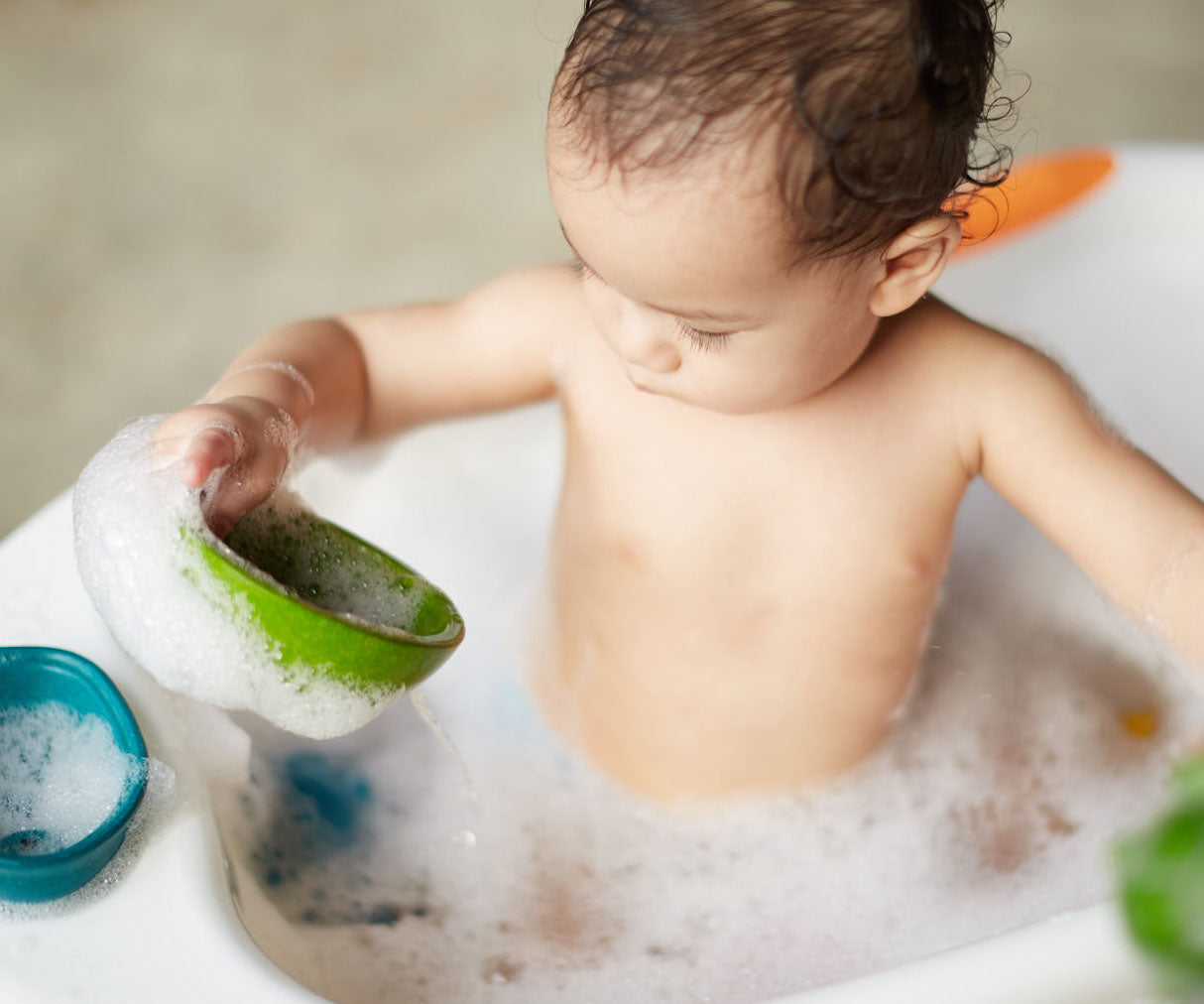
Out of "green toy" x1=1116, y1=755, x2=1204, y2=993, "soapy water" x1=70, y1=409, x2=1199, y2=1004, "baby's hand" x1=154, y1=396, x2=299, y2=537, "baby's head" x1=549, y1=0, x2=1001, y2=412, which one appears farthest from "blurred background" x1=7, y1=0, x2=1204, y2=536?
"green toy" x1=1116, y1=755, x2=1204, y2=993

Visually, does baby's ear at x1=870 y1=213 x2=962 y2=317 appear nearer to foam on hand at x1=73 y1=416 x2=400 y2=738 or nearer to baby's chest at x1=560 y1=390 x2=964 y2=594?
baby's chest at x1=560 y1=390 x2=964 y2=594

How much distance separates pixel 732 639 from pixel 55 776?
0.41m

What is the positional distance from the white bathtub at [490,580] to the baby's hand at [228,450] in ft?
0.39

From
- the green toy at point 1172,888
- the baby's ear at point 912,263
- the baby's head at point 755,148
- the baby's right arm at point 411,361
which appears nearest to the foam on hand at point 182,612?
the baby's right arm at point 411,361

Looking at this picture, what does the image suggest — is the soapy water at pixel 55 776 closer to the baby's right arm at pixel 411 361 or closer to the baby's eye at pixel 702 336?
the baby's right arm at pixel 411 361

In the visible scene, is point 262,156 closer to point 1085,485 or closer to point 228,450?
point 228,450

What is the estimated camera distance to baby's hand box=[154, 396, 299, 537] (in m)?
0.72

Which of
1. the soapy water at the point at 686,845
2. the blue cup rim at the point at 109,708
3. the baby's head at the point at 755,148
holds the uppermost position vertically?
the baby's head at the point at 755,148

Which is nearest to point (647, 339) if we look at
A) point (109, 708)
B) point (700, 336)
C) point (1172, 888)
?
point (700, 336)

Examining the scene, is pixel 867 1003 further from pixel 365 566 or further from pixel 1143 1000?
pixel 365 566

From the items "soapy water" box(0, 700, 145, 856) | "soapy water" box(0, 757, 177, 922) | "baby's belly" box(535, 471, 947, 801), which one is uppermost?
"soapy water" box(0, 700, 145, 856)

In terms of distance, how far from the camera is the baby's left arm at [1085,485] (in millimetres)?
790

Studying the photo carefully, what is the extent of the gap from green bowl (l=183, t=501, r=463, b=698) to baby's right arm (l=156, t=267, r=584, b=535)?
2.8 inches

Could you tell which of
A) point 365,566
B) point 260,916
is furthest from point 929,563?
point 260,916
